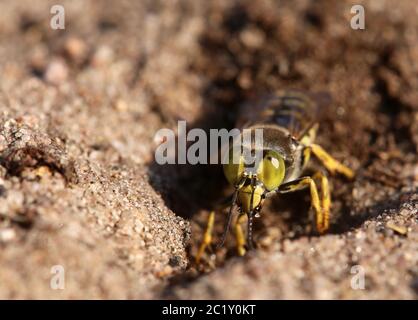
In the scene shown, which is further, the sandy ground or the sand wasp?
the sand wasp

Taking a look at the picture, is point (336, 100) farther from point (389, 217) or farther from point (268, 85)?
point (389, 217)

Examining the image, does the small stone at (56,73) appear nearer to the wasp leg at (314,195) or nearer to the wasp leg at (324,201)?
the wasp leg at (314,195)

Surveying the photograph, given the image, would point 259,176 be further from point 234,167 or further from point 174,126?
point 174,126

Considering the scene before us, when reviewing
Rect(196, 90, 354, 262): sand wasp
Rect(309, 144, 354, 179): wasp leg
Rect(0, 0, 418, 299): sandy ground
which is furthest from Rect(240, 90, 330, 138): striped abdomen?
Rect(0, 0, 418, 299): sandy ground

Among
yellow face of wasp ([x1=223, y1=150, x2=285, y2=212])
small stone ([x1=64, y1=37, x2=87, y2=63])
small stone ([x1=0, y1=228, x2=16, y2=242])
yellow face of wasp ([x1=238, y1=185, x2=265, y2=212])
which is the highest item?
small stone ([x1=64, y1=37, x2=87, y2=63])

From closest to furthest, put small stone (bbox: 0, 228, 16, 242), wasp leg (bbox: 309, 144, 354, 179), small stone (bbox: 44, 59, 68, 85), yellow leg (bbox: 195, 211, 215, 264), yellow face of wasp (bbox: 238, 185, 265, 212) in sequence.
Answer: small stone (bbox: 0, 228, 16, 242)
yellow face of wasp (bbox: 238, 185, 265, 212)
yellow leg (bbox: 195, 211, 215, 264)
wasp leg (bbox: 309, 144, 354, 179)
small stone (bbox: 44, 59, 68, 85)

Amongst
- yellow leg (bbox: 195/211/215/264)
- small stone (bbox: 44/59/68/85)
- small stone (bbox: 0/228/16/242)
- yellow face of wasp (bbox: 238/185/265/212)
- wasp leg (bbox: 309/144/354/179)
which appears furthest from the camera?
small stone (bbox: 44/59/68/85)

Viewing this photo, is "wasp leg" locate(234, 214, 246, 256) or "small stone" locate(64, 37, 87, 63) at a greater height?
"small stone" locate(64, 37, 87, 63)

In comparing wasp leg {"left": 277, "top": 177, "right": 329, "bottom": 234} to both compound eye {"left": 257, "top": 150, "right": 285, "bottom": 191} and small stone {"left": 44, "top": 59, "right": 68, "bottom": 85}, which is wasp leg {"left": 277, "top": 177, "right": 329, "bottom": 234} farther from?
small stone {"left": 44, "top": 59, "right": 68, "bottom": 85}

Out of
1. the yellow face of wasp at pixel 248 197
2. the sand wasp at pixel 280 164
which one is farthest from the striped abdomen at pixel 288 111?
the yellow face of wasp at pixel 248 197
